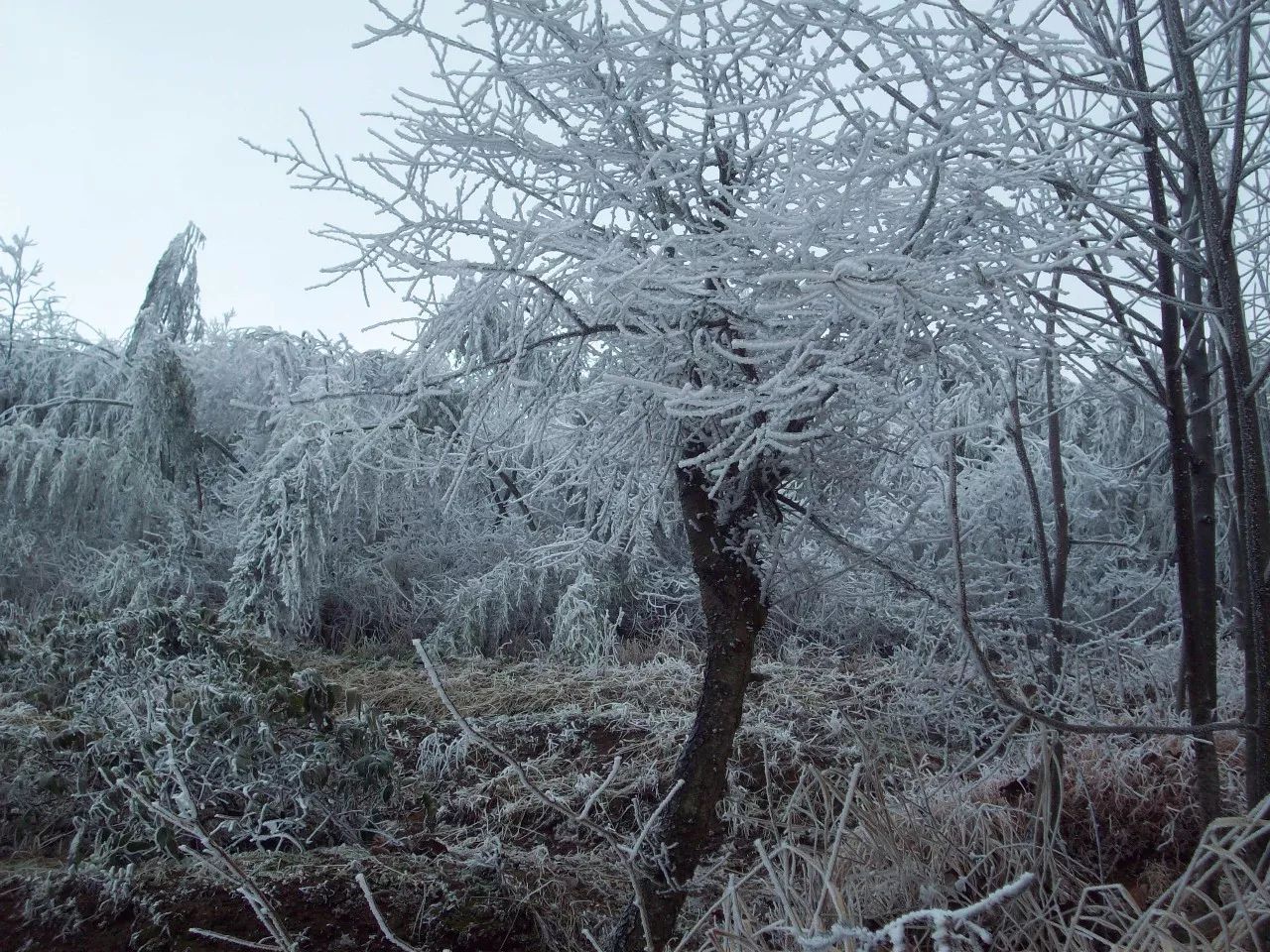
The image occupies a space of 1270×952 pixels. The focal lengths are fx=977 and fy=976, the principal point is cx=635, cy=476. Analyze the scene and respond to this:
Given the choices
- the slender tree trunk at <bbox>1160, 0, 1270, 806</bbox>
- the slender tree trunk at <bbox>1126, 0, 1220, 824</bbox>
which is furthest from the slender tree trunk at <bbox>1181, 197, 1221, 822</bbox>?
the slender tree trunk at <bbox>1160, 0, 1270, 806</bbox>

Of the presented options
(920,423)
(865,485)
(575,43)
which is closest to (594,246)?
(575,43)

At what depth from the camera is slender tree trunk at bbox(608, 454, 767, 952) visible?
82.2 inches

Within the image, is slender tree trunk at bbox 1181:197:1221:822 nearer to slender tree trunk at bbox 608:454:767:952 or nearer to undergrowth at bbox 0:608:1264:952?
undergrowth at bbox 0:608:1264:952

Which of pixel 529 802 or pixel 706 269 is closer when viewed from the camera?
pixel 706 269

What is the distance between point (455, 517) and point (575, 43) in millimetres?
5420

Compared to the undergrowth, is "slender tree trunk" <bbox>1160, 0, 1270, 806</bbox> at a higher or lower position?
higher

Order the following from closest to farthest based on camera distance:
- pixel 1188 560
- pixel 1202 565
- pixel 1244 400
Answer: pixel 1244 400 < pixel 1188 560 < pixel 1202 565

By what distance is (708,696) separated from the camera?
2.16m

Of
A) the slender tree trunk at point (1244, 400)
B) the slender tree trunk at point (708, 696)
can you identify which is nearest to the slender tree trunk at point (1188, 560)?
the slender tree trunk at point (1244, 400)

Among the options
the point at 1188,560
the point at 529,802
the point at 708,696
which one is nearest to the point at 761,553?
the point at 708,696

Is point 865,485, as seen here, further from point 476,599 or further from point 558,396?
point 476,599

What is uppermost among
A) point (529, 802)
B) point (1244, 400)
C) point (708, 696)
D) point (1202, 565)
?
point (1244, 400)

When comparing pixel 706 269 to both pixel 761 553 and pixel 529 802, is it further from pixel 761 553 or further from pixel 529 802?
pixel 529 802

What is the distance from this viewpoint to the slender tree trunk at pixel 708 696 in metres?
2.09
